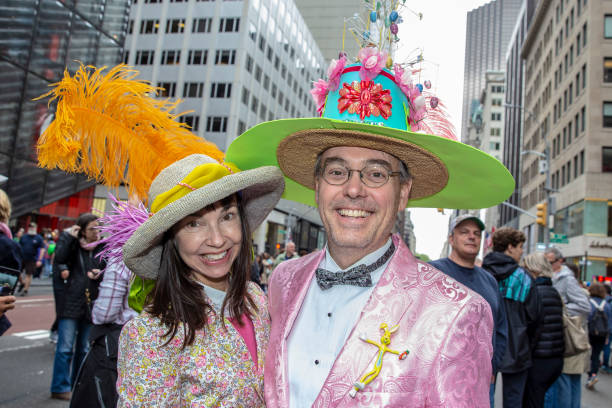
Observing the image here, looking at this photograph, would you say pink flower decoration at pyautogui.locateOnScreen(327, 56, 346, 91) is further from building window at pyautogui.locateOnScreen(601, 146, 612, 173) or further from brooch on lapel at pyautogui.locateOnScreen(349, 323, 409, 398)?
building window at pyautogui.locateOnScreen(601, 146, 612, 173)

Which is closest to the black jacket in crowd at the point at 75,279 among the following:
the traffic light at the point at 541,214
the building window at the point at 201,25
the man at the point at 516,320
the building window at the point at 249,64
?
the man at the point at 516,320

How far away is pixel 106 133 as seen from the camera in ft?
8.96

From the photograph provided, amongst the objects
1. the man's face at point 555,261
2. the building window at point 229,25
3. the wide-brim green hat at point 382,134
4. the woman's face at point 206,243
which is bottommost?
the woman's face at point 206,243

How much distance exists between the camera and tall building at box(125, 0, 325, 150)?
36.5 meters

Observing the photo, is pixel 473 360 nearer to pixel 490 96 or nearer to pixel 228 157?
pixel 228 157

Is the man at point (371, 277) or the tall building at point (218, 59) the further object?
the tall building at point (218, 59)

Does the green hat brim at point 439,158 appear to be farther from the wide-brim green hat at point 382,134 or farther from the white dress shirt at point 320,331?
the white dress shirt at point 320,331

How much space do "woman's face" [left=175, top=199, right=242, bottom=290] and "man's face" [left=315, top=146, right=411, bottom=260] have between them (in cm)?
50

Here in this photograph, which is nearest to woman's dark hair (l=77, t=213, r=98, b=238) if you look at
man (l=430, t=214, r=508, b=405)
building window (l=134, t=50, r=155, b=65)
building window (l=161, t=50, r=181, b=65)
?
man (l=430, t=214, r=508, b=405)

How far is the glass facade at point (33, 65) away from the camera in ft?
51.9

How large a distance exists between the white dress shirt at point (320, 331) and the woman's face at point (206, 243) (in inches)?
18.1

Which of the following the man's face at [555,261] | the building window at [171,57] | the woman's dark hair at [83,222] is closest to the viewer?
the woman's dark hair at [83,222]

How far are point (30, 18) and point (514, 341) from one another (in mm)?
18143

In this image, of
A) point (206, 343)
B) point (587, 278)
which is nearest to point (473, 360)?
point (206, 343)
